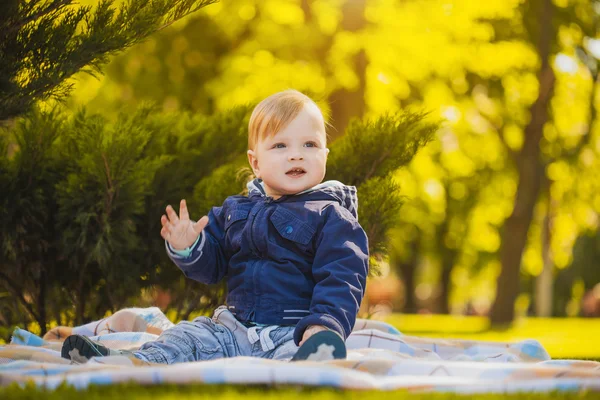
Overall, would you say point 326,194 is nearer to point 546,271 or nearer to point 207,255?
point 207,255

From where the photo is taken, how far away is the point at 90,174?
4582mm

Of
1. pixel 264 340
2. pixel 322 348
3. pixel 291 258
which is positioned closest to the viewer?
pixel 322 348

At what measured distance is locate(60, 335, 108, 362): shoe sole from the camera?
3.21 meters

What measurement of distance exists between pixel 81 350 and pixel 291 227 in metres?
1.03

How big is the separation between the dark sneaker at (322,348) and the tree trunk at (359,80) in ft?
26.6

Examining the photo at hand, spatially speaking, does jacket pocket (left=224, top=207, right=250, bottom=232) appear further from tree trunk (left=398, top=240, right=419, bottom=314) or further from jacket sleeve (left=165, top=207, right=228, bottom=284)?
tree trunk (left=398, top=240, right=419, bottom=314)

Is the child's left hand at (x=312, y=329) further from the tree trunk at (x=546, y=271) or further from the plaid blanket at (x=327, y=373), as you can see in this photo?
the tree trunk at (x=546, y=271)

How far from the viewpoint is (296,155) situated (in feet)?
11.9

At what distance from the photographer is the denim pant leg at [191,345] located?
133 inches

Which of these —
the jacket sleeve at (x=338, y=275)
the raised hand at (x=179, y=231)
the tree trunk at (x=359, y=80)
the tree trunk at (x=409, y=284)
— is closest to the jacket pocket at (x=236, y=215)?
the raised hand at (x=179, y=231)

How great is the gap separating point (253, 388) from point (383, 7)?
901 cm

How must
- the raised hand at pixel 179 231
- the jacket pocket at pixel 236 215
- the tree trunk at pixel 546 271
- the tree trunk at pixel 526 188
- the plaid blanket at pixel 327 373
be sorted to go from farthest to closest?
1. the tree trunk at pixel 546 271
2. the tree trunk at pixel 526 188
3. the jacket pocket at pixel 236 215
4. the raised hand at pixel 179 231
5. the plaid blanket at pixel 327 373

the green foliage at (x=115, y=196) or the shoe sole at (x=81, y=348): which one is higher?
the green foliage at (x=115, y=196)

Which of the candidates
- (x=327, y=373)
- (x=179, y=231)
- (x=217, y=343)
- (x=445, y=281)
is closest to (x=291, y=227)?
(x=179, y=231)
